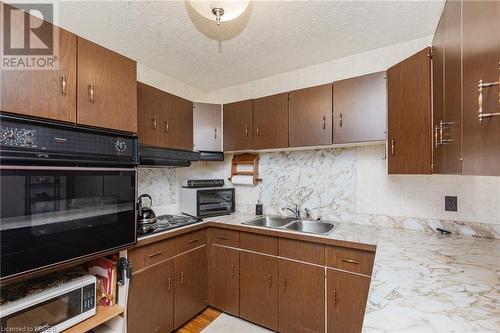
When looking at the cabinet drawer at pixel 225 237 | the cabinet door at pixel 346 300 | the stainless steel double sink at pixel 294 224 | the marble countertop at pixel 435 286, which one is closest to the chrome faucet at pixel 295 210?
the stainless steel double sink at pixel 294 224

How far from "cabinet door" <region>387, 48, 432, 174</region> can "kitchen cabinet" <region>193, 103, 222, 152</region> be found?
5.57 ft

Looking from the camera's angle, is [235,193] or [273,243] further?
[235,193]

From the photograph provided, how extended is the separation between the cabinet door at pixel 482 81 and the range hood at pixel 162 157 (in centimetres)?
186

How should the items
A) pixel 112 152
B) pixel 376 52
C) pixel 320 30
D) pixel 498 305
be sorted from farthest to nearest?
pixel 376 52 → pixel 320 30 → pixel 112 152 → pixel 498 305

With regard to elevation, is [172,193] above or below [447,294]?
above

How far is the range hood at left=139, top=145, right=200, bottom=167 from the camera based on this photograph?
186 cm

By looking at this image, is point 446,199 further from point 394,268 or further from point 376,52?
point 376,52

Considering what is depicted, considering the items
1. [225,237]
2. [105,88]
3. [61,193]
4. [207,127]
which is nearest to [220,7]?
[105,88]

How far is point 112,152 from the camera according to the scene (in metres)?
1.51

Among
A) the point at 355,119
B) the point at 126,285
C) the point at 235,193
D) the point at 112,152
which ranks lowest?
the point at 126,285

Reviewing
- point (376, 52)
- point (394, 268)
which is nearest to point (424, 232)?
point (394, 268)

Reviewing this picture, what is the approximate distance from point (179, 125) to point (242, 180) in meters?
0.94

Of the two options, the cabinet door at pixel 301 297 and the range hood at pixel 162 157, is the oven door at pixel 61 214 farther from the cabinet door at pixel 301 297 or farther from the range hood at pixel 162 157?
the cabinet door at pixel 301 297

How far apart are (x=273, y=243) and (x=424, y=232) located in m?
1.20
